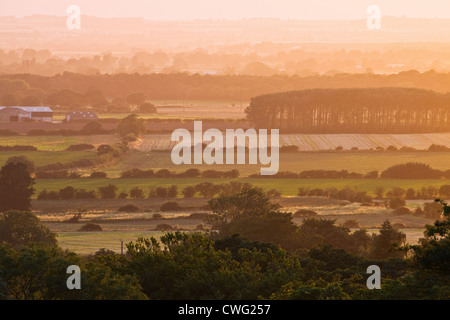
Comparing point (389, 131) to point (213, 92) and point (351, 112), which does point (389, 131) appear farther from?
point (213, 92)

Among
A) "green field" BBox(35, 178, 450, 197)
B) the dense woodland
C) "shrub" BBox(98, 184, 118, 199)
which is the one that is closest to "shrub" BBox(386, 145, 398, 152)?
"green field" BBox(35, 178, 450, 197)

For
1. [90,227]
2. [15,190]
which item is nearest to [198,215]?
[90,227]

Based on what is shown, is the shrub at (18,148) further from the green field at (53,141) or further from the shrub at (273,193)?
the shrub at (273,193)

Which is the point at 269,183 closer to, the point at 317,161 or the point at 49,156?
the point at 317,161

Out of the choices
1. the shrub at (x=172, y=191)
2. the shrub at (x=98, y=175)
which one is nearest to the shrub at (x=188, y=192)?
the shrub at (x=172, y=191)

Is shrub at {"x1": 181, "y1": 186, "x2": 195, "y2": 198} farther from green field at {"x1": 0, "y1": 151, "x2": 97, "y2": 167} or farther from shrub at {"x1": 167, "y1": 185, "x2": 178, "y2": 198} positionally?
green field at {"x1": 0, "y1": 151, "x2": 97, "y2": 167}

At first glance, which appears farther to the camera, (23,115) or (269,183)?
(23,115)
